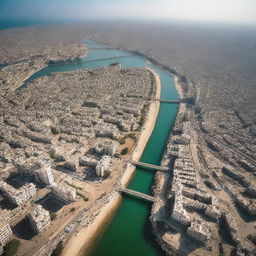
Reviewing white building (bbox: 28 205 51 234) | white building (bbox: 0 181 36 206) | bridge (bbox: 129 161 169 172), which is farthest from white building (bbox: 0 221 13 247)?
bridge (bbox: 129 161 169 172)

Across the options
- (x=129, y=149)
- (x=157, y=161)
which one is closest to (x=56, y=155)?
(x=129, y=149)

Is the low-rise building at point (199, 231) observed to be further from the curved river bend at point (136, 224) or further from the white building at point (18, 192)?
the white building at point (18, 192)

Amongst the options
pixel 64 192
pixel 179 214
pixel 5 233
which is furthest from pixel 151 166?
pixel 5 233

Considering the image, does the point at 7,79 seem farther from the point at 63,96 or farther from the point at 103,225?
the point at 103,225

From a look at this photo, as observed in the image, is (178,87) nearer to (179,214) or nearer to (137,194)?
(137,194)

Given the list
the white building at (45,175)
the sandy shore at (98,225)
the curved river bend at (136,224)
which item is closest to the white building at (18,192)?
the white building at (45,175)

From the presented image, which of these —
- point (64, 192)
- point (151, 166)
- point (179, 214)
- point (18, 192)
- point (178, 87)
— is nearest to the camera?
point (179, 214)
